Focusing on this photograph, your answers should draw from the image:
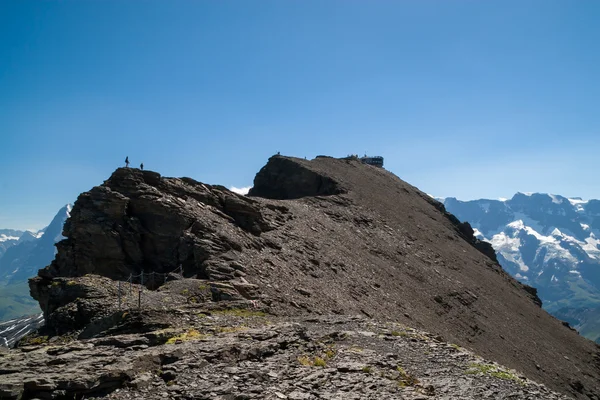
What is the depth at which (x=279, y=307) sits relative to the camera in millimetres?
29484

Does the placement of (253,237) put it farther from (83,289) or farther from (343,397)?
(343,397)

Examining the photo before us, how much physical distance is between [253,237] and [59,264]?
1521 centimetres

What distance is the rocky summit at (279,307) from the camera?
16.5 meters

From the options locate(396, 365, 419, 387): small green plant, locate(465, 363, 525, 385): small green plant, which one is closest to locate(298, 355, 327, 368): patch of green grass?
locate(396, 365, 419, 387): small green plant

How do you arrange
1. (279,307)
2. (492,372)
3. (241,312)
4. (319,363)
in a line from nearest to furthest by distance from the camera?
(319,363)
(492,372)
(241,312)
(279,307)

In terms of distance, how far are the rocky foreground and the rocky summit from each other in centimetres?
8

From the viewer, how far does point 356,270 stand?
1858 inches

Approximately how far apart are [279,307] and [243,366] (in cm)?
1199

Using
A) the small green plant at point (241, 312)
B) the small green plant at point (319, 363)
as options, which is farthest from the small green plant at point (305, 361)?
the small green plant at point (241, 312)

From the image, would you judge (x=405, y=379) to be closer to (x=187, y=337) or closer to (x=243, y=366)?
(x=243, y=366)

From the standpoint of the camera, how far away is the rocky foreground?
1527 centimetres

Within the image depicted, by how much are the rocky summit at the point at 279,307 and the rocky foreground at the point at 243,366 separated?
0.25 feet

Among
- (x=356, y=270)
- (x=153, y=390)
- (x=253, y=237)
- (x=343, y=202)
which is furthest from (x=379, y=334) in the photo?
(x=343, y=202)

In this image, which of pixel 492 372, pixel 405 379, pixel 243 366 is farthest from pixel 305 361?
pixel 492 372
